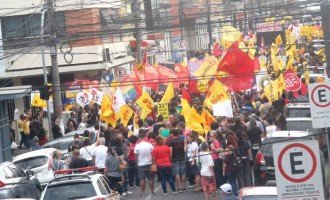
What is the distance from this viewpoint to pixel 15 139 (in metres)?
43.3

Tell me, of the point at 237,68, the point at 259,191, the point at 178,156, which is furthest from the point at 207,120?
the point at 259,191

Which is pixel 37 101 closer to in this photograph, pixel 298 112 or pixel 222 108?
pixel 222 108

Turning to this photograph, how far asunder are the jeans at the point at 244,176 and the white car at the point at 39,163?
5.25 meters

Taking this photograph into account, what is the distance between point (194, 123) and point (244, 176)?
279 cm

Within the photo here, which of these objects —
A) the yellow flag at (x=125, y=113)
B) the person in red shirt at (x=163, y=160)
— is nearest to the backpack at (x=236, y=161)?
the person in red shirt at (x=163, y=160)

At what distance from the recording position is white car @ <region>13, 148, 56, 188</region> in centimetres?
2641

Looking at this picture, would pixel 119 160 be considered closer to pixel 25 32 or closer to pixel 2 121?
pixel 2 121

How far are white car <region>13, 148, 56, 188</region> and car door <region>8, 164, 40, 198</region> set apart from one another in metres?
1.88

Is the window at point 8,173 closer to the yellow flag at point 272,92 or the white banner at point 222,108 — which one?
the white banner at point 222,108

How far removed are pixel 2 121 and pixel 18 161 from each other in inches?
296

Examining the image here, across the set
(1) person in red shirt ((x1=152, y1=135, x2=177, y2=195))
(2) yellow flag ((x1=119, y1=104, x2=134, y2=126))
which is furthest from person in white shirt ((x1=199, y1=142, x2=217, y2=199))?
(2) yellow flag ((x1=119, y1=104, x2=134, y2=126))

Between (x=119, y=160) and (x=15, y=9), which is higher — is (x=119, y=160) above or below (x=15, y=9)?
below

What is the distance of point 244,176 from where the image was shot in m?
23.5

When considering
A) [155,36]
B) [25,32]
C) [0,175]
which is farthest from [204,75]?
[155,36]
